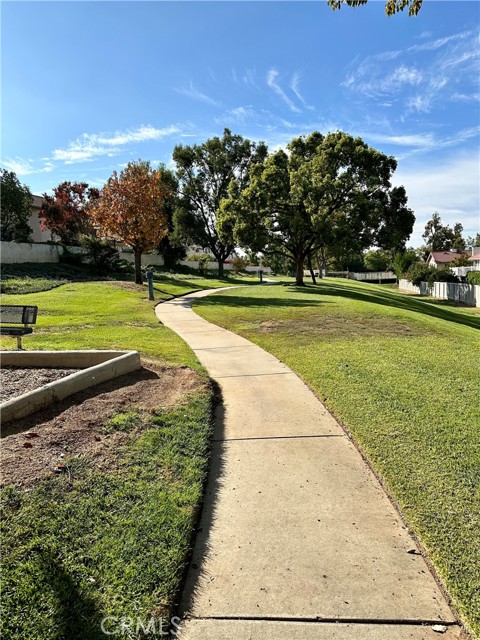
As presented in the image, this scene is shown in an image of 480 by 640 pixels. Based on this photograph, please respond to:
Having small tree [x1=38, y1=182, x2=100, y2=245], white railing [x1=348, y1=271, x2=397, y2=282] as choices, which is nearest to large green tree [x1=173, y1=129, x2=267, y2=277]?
small tree [x1=38, y1=182, x2=100, y2=245]

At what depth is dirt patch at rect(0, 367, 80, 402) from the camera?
502 cm

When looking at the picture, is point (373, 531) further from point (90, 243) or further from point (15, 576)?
point (90, 243)

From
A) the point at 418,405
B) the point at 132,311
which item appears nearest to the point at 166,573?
the point at 418,405

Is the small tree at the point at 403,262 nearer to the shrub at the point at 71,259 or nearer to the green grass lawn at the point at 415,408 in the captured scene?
the shrub at the point at 71,259

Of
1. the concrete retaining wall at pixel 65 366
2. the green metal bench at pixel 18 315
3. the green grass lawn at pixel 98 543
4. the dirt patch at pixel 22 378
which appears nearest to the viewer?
the green grass lawn at pixel 98 543

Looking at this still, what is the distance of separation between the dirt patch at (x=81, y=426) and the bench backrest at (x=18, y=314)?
248 cm

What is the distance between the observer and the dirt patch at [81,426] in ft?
11.1

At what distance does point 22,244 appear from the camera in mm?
26594

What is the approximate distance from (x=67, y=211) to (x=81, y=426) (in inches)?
1673

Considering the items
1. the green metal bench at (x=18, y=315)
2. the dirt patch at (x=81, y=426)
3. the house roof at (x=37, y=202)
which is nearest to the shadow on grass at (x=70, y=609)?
the dirt patch at (x=81, y=426)

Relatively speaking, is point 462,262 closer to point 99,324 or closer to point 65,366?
point 99,324

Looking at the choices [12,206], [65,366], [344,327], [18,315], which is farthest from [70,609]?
[12,206]

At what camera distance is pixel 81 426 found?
4105mm

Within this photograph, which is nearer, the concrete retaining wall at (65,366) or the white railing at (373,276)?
the concrete retaining wall at (65,366)
